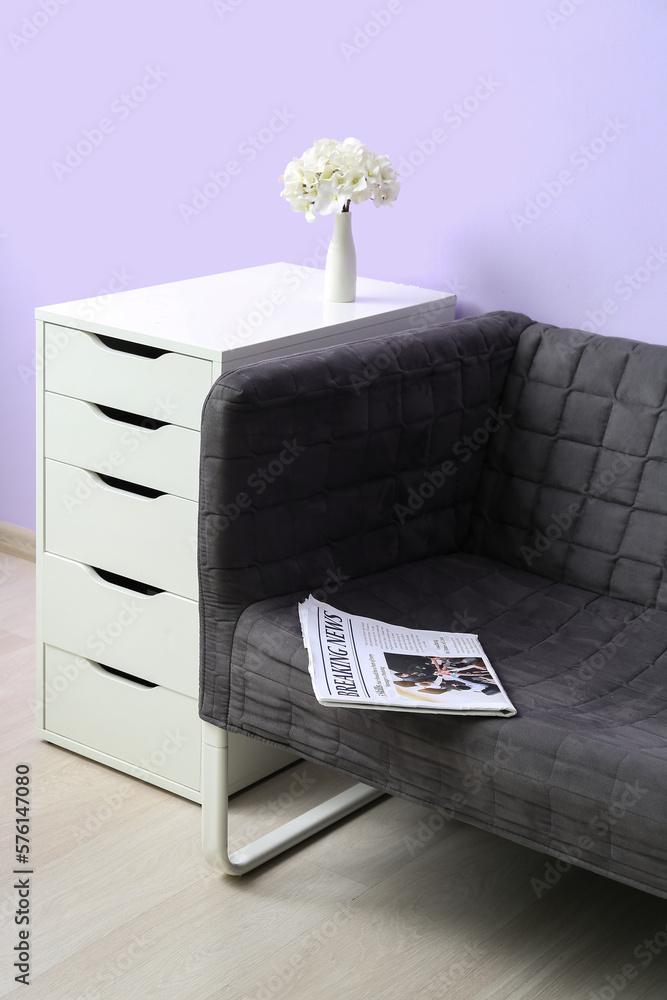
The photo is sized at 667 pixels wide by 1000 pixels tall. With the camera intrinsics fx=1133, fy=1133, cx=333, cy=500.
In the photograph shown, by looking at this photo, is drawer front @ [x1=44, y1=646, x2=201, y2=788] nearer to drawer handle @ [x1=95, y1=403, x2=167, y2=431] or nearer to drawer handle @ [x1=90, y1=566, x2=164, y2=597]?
drawer handle @ [x1=90, y1=566, x2=164, y2=597]

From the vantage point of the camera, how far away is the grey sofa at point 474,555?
1295 mm

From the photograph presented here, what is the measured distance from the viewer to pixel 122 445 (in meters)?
1.78

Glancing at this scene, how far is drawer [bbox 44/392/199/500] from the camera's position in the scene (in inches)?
67.2

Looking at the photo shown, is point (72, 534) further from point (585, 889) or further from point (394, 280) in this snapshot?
point (585, 889)

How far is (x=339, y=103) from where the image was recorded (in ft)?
6.88

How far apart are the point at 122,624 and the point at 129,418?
1.11ft

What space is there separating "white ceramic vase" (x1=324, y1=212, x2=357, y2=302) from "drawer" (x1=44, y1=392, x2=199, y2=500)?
38 centimetres

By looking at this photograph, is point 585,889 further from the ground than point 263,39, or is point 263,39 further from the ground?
point 263,39

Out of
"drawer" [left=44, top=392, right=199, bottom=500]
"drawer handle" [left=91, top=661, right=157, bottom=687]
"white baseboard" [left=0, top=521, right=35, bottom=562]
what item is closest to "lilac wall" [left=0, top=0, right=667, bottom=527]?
"white baseboard" [left=0, top=521, right=35, bottom=562]

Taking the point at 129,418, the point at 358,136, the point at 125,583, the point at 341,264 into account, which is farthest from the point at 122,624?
the point at 358,136

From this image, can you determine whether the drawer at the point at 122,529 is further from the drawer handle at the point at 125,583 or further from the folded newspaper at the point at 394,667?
the folded newspaper at the point at 394,667

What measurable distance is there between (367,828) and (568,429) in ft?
2.33

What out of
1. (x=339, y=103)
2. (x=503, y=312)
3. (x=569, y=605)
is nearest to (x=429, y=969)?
(x=569, y=605)

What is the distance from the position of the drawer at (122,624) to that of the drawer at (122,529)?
0.03 metres
